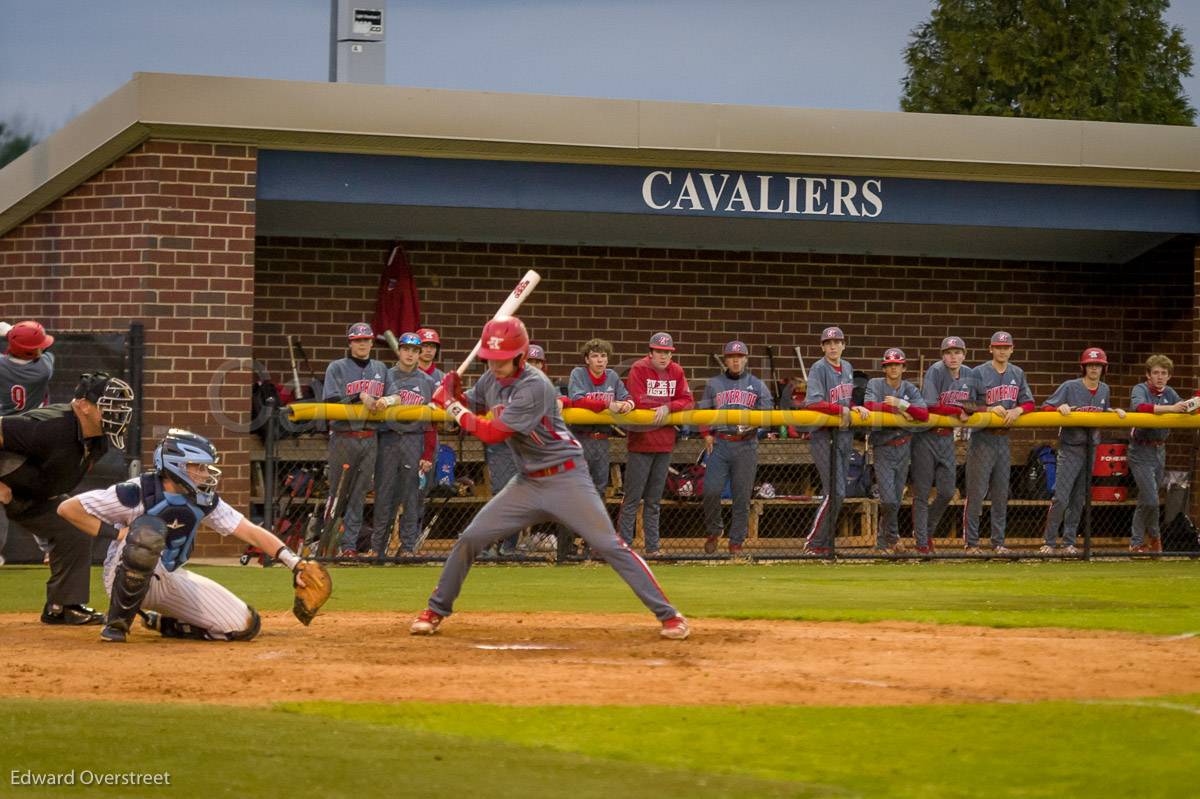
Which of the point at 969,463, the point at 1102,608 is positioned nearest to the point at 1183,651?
the point at 1102,608

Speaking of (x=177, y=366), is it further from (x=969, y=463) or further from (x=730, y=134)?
(x=969, y=463)

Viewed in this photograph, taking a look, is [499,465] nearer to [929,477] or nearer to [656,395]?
[656,395]

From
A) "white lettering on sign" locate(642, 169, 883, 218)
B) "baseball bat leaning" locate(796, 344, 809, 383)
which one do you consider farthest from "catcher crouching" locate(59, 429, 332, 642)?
"baseball bat leaning" locate(796, 344, 809, 383)

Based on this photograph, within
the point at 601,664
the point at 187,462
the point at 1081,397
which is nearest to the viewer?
the point at 601,664

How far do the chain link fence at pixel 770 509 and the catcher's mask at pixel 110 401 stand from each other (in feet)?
14.3

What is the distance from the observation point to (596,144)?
16484mm

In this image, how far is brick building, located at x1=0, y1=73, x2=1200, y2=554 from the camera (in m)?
15.3

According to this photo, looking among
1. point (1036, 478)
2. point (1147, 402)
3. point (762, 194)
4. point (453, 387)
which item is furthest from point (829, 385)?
point (453, 387)

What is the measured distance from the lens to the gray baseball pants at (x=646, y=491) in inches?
568

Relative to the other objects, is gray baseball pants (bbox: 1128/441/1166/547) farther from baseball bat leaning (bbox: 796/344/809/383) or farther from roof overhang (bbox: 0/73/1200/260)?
baseball bat leaning (bbox: 796/344/809/383)

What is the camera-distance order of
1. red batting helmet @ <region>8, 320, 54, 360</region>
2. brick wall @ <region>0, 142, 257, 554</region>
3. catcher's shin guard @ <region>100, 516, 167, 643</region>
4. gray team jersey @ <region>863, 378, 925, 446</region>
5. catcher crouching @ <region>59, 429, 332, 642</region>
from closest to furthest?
1. catcher's shin guard @ <region>100, 516, 167, 643</region>
2. catcher crouching @ <region>59, 429, 332, 642</region>
3. red batting helmet @ <region>8, 320, 54, 360</region>
4. gray team jersey @ <region>863, 378, 925, 446</region>
5. brick wall @ <region>0, 142, 257, 554</region>

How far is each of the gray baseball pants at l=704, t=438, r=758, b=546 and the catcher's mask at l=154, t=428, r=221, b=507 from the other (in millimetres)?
6982

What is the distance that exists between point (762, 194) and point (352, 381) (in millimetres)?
5345

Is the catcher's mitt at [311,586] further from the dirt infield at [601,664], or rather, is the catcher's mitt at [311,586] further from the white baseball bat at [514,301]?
the white baseball bat at [514,301]
